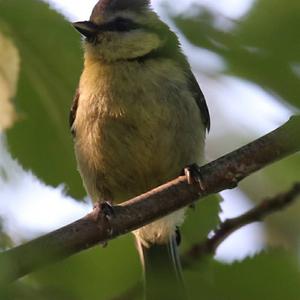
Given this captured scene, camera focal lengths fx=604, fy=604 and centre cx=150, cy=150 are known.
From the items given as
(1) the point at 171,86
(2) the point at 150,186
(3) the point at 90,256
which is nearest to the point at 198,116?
(1) the point at 171,86

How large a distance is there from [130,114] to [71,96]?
1169 mm

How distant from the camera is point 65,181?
4.35ft

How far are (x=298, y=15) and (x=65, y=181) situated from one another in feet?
3.26

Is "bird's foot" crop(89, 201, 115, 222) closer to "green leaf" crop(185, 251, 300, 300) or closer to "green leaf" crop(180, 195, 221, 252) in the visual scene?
"green leaf" crop(180, 195, 221, 252)

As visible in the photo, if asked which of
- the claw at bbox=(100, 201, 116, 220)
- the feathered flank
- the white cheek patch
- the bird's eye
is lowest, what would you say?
the claw at bbox=(100, 201, 116, 220)

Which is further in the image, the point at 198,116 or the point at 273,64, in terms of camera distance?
the point at 198,116

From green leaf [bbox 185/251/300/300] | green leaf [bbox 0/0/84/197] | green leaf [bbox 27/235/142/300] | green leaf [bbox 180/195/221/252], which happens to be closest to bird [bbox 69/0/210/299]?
green leaf [bbox 180/195/221/252]

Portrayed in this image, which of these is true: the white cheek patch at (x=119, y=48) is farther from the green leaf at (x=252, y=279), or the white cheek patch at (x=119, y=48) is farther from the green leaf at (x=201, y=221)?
the green leaf at (x=252, y=279)

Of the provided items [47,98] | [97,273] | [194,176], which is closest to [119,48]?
[194,176]

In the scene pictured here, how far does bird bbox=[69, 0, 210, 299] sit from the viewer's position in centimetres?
241

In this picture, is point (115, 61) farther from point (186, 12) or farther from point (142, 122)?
point (186, 12)

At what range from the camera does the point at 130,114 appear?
7.82 ft

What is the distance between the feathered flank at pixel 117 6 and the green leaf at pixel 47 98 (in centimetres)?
131

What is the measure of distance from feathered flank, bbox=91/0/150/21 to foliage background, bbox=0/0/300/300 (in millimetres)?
1259
